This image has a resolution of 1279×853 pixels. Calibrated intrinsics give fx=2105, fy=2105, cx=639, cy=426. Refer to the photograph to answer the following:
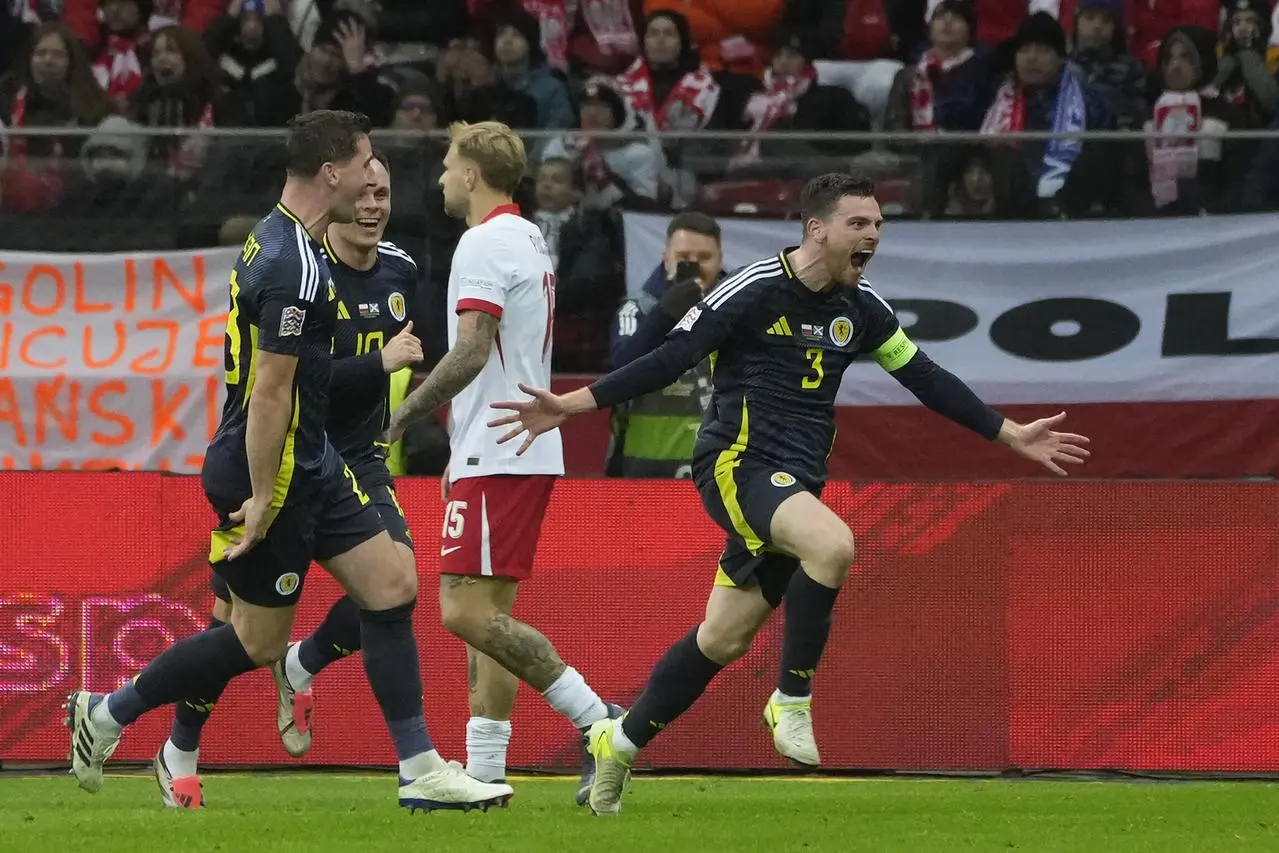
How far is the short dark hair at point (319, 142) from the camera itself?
682 centimetres

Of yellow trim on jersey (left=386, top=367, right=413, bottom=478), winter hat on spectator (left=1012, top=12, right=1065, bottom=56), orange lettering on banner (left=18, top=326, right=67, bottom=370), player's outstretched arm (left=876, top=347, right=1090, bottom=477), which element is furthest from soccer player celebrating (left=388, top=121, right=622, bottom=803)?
winter hat on spectator (left=1012, top=12, right=1065, bottom=56)

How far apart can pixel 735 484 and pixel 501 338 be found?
1.04 m

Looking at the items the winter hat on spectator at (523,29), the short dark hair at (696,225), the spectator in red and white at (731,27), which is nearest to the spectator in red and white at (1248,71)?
the spectator in red and white at (731,27)

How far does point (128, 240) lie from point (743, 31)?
5.15 meters

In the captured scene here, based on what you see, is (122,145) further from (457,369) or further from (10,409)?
(457,369)

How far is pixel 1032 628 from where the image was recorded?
941cm

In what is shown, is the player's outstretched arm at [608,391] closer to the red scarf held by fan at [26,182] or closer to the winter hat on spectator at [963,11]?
the red scarf held by fan at [26,182]

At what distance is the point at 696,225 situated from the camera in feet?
31.1

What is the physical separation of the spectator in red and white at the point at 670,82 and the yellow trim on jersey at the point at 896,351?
4.99m

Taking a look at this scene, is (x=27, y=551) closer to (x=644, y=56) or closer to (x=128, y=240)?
(x=128, y=240)

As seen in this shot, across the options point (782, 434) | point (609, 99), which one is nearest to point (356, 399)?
point (782, 434)

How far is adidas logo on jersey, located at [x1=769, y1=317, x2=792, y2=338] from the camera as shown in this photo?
291 inches

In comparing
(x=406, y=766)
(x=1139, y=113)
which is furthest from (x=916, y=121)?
(x=406, y=766)

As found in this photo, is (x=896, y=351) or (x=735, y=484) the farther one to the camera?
(x=896, y=351)
